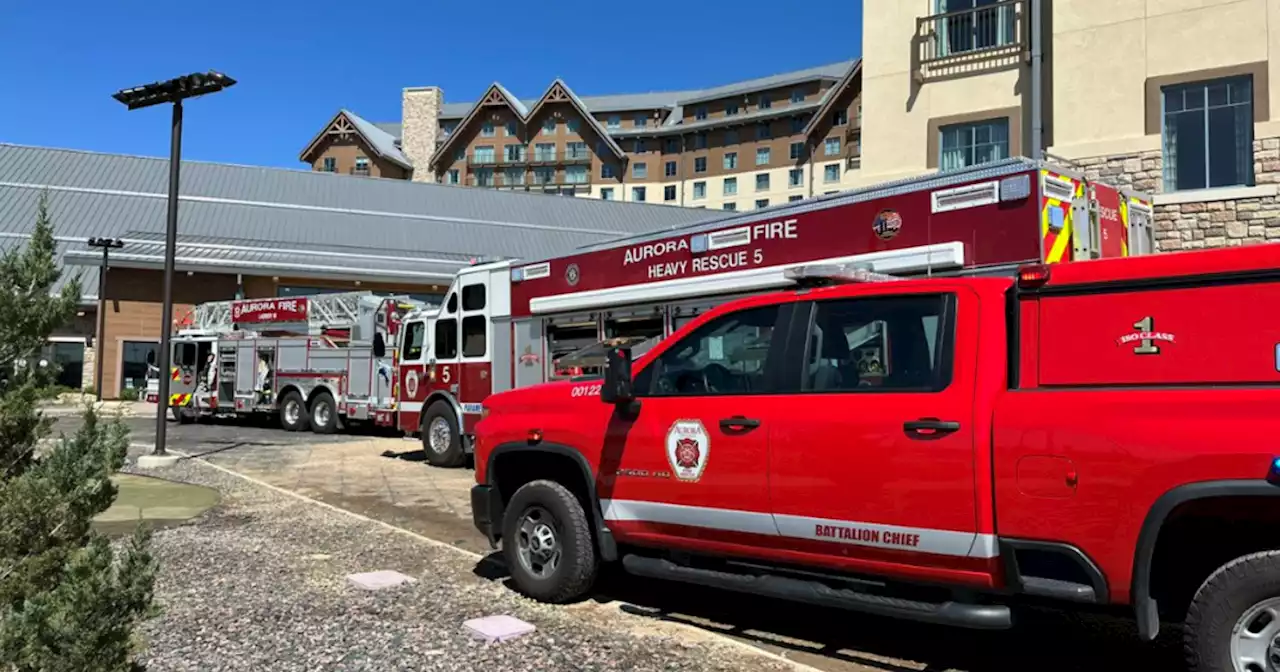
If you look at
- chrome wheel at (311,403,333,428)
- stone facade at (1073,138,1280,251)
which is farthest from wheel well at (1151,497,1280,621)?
chrome wheel at (311,403,333,428)

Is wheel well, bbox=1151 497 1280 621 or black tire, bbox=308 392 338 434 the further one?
black tire, bbox=308 392 338 434

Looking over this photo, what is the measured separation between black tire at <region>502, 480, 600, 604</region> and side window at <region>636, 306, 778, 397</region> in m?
0.96

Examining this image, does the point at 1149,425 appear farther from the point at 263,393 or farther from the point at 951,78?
the point at 263,393

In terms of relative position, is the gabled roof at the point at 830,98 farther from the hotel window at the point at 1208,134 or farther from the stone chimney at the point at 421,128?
the hotel window at the point at 1208,134

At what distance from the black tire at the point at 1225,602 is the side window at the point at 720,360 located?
2.23 meters

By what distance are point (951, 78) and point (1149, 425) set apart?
1357 cm

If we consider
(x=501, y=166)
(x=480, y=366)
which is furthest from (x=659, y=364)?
(x=501, y=166)

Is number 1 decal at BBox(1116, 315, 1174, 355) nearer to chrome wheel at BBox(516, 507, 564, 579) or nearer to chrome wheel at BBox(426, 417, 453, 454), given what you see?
chrome wheel at BBox(516, 507, 564, 579)

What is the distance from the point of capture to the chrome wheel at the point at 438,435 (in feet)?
48.4

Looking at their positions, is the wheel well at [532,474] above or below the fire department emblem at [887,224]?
below

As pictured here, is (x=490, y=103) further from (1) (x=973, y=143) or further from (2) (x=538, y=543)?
(2) (x=538, y=543)

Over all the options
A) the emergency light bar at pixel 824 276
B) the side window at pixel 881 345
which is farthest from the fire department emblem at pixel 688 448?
the emergency light bar at pixel 824 276

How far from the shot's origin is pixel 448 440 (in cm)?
1471

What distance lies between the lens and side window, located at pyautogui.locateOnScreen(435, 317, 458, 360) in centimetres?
1455
